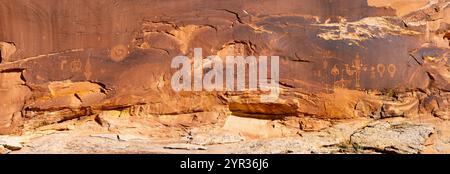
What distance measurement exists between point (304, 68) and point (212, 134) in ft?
4.20

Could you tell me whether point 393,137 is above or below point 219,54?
below

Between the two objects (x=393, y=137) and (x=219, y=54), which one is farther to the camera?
(x=219, y=54)

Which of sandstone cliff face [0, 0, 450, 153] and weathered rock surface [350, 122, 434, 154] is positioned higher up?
sandstone cliff face [0, 0, 450, 153]

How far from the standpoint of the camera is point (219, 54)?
6.39 meters

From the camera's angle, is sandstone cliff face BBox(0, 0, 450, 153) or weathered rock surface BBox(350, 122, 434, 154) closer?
weathered rock surface BBox(350, 122, 434, 154)

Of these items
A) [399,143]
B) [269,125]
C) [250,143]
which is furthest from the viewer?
[269,125]

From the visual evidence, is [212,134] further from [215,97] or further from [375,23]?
[375,23]

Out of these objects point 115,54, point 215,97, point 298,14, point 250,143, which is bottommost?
point 250,143

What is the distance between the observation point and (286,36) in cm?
638

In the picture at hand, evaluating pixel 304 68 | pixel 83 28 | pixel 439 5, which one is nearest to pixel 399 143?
pixel 304 68

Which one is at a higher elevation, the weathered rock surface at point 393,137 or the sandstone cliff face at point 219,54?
the sandstone cliff face at point 219,54

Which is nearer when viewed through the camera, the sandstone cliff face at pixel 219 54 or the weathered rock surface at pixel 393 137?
the weathered rock surface at pixel 393 137

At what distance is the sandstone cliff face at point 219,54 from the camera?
625cm

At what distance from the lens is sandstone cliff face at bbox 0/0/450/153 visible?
20.5ft
